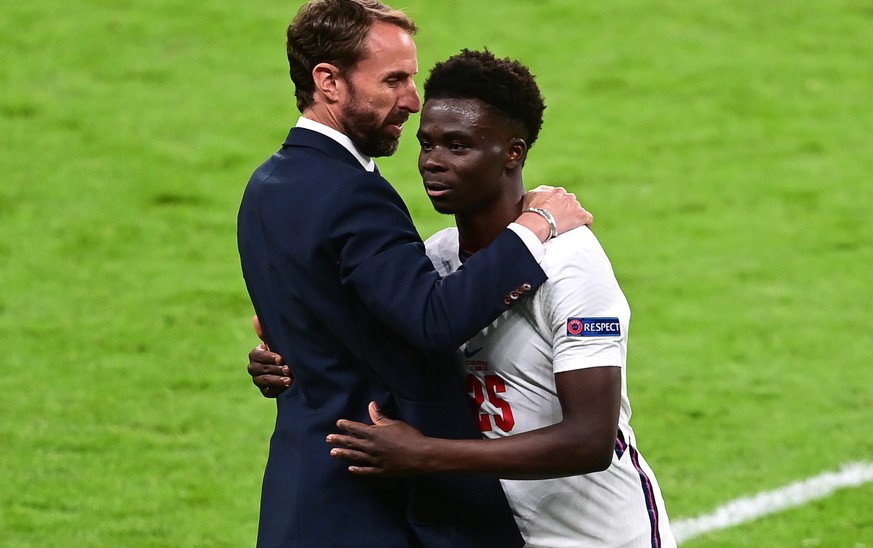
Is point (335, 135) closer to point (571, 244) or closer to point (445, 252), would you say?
point (445, 252)

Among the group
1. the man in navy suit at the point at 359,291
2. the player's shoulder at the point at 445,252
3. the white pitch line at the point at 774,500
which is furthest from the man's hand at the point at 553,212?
the white pitch line at the point at 774,500

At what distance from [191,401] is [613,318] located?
4647 millimetres

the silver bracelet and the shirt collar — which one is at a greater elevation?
the shirt collar

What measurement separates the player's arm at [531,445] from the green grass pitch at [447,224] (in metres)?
2.92

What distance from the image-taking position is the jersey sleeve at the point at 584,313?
3.27 m

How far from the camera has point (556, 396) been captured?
Result: 3510 mm

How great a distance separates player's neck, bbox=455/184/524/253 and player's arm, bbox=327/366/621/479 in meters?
0.46

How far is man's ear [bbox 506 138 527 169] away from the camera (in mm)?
3510

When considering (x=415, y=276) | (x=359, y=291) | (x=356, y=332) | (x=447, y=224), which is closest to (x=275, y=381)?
(x=356, y=332)

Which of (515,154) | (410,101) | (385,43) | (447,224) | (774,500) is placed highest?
(385,43)

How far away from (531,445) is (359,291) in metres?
0.54

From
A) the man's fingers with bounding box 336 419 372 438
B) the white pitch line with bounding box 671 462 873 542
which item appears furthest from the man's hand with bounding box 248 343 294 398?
the white pitch line with bounding box 671 462 873 542

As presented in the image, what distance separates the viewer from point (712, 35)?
1289 centimetres

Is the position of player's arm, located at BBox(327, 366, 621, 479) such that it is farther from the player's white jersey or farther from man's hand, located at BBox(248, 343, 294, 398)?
man's hand, located at BBox(248, 343, 294, 398)
